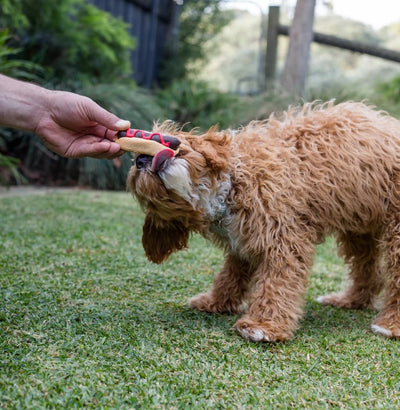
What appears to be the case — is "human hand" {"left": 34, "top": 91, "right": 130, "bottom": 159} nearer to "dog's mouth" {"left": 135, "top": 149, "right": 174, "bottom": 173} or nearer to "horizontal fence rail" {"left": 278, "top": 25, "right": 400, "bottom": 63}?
"dog's mouth" {"left": 135, "top": 149, "right": 174, "bottom": 173}

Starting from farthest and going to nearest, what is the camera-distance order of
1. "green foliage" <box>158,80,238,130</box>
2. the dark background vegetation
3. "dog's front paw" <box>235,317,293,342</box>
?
"green foliage" <box>158,80,238,130</box> < the dark background vegetation < "dog's front paw" <box>235,317,293,342</box>

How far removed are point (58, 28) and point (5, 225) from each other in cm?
451

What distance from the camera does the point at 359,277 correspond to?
342 cm

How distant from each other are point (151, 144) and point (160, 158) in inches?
4.0

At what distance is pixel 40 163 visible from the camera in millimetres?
7602

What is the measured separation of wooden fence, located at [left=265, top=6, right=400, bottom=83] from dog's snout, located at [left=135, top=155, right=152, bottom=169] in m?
6.69

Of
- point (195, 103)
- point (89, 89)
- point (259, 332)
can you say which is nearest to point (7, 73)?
point (89, 89)

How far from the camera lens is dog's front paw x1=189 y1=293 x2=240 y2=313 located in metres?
3.08

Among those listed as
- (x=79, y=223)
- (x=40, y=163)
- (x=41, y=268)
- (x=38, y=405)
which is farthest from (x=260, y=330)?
(x=40, y=163)

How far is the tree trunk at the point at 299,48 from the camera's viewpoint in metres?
8.05

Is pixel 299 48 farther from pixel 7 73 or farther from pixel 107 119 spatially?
pixel 107 119

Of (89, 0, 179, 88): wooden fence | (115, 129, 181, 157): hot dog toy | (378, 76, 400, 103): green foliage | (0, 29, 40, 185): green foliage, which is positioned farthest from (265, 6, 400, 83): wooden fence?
(115, 129, 181, 157): hot dog toy

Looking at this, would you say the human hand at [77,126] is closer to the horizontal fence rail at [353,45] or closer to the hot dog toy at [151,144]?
the hot dog toy at [151,144]

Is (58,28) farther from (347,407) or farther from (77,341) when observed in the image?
(347,407)
